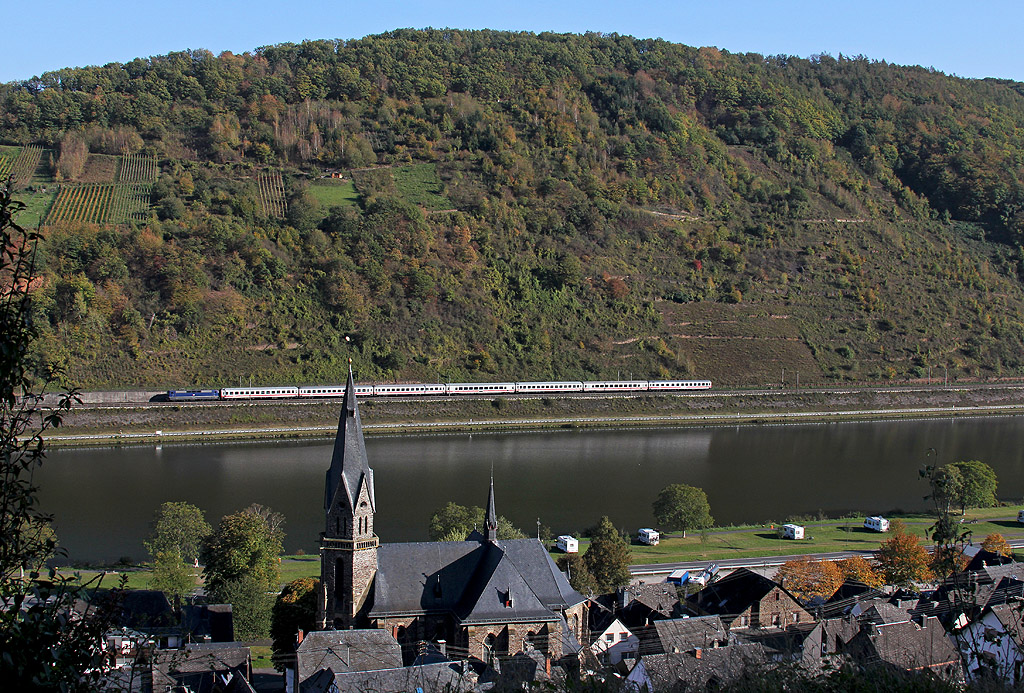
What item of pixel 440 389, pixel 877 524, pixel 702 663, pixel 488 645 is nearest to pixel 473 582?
pixel 488 645

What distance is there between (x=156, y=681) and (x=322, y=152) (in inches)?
2695

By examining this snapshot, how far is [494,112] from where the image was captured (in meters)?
87.5

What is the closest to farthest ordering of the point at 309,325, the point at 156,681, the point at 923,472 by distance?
1. the point at 923,472
2. the point at 156,681
3. the point at 309,325

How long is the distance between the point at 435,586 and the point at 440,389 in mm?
37558

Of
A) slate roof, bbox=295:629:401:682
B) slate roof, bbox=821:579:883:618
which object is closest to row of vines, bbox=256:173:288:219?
slate roof, bbox=821:579:883:618

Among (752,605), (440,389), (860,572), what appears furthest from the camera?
(440,389)

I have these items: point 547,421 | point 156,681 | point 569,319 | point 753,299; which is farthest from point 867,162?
point 156,681

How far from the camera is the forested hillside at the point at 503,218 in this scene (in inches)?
2261

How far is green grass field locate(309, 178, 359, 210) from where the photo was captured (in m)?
69.1

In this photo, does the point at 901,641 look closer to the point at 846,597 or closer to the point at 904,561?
the point at 846,597

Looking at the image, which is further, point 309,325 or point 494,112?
point 494,112

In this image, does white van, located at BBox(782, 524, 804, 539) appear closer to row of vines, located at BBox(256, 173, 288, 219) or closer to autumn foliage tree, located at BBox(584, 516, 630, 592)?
autumn foliage tree, located at BBox(584, 516, 630, 592)

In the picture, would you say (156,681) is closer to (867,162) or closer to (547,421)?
(547,421)

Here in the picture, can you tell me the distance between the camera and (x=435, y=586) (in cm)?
1752
